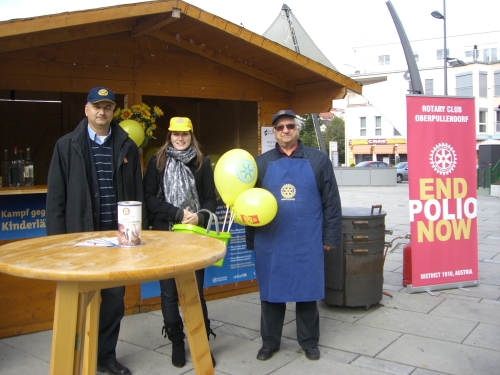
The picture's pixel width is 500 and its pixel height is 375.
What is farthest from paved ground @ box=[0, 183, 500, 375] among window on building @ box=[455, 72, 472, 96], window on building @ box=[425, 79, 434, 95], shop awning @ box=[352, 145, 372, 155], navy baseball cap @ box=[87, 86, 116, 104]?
window on building @ box=[425, 79, 434, 95]

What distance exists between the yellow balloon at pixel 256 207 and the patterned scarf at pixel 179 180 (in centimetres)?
40

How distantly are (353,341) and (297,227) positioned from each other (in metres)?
1.17

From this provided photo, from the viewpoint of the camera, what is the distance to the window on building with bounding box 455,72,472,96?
4503cm

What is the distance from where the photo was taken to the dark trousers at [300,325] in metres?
3.86

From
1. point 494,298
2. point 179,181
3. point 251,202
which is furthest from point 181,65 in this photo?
point 494,298

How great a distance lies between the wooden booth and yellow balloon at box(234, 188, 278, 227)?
5.70 ft

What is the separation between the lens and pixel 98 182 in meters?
3.37

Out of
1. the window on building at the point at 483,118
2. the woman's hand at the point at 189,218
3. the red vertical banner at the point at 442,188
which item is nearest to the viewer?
the woman's hand at the point at 189,218

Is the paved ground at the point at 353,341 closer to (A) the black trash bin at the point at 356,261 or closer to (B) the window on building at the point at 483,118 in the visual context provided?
(A) the black trash bin at the point at 356,261

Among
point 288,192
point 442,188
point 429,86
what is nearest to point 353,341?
point 288,192

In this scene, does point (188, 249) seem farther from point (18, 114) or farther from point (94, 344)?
point (18, 114)

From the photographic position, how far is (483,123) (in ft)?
146

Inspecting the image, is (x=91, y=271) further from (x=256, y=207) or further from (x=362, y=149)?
(x=362, y=149)

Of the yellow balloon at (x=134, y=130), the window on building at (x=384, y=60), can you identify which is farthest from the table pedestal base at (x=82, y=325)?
the window on building at (x=384, y=60)
